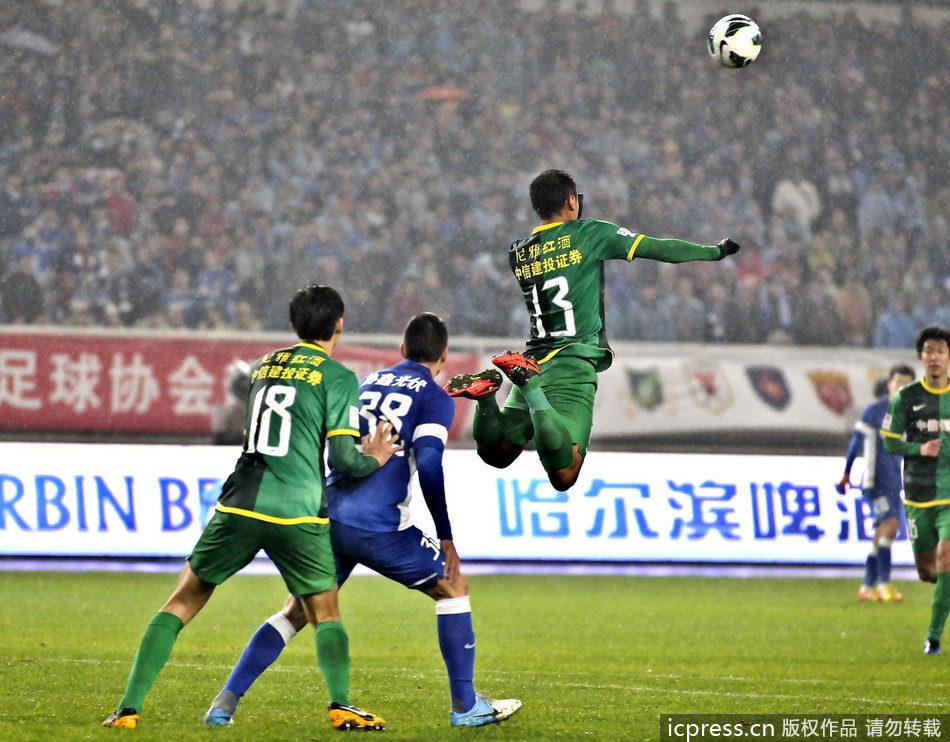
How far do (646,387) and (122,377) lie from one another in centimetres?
587

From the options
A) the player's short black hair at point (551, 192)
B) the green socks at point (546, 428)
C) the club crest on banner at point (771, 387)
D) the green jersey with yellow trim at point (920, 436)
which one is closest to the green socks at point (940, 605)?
the green jersey with yellow trim at point (920, 436)

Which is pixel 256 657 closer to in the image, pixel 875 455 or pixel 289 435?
pixel 289 435

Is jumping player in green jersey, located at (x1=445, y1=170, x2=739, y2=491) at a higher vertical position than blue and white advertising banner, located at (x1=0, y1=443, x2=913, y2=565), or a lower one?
higher

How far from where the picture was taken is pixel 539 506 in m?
12.3

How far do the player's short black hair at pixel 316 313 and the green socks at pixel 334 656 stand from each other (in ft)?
3.56

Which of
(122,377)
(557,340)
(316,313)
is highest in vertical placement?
(316,313)

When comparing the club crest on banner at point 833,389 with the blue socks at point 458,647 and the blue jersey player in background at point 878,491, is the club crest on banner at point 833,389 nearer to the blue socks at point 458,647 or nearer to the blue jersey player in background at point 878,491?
the blue jersey player in background at point 878,491

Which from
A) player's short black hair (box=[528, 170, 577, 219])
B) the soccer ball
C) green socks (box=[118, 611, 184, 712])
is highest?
the soccer ball

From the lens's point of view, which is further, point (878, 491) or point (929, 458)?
point (878, 491)

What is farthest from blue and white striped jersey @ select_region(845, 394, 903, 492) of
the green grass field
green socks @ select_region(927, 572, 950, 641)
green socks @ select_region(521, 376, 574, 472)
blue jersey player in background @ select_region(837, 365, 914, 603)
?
green socks @ select_region(521, 376, 574, 472)

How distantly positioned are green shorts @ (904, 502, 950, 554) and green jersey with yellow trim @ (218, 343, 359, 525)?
473 cm

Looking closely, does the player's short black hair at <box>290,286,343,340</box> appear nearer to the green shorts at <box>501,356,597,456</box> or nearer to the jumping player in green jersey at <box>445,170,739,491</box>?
the jumping player in green jersey at <box>445,170,739,491</box>

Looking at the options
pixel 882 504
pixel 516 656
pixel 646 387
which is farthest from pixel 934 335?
pixel 646 387

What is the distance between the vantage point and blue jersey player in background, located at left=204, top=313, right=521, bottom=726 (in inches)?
204
